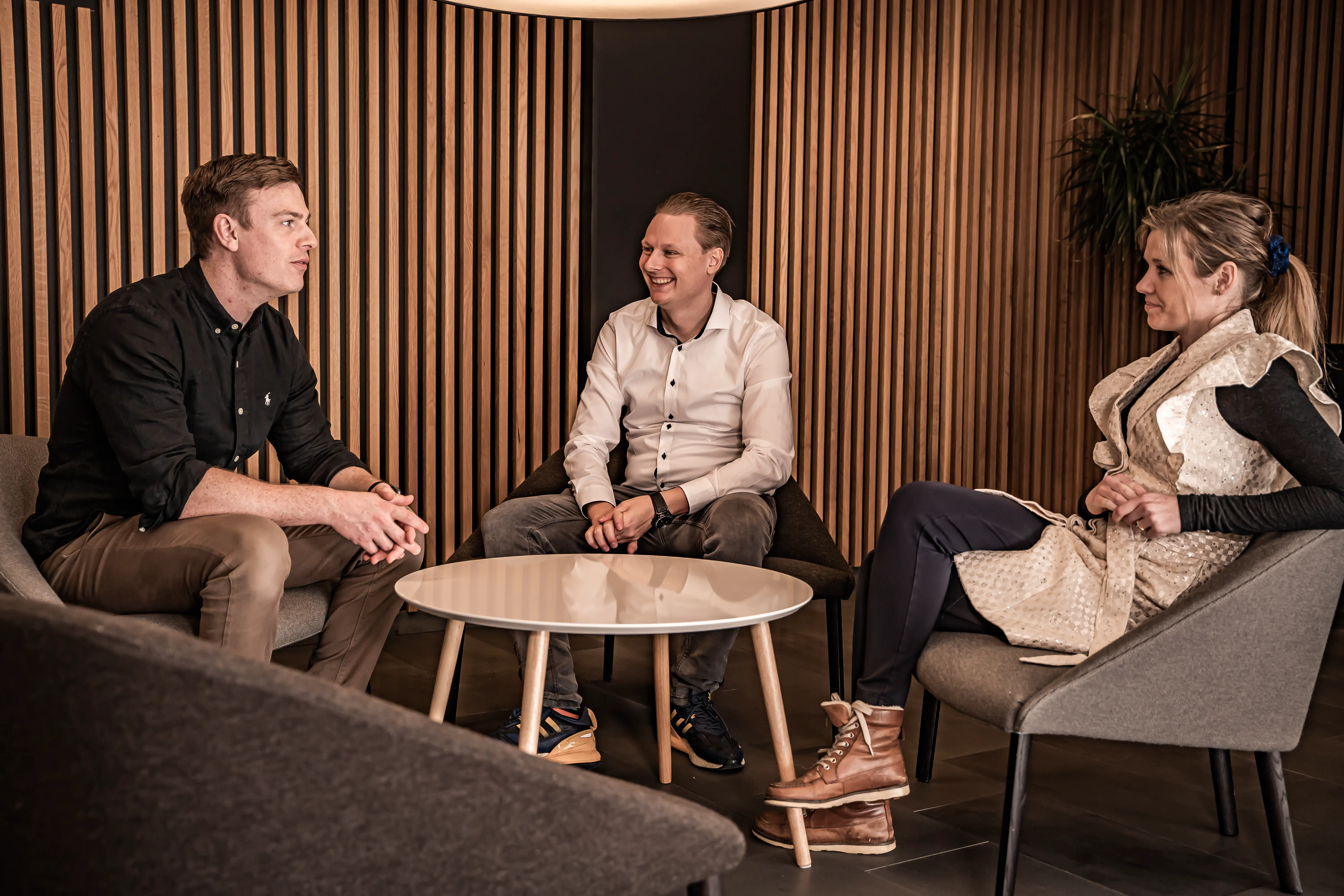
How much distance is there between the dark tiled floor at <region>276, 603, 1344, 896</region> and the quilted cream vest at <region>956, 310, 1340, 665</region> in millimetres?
476

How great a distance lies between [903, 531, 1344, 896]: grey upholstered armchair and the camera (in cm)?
192

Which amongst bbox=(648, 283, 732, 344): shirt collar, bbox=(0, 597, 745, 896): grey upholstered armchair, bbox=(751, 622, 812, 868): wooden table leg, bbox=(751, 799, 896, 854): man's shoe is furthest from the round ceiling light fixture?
bbox=(0, 597, 745, 896): grey upholstered armchair

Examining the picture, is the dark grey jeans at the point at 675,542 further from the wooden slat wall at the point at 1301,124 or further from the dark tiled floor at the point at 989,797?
the wooden slat wall at the point at 1301,124

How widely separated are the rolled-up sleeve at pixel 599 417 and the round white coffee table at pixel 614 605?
20.5 inches

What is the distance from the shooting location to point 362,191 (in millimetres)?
4023

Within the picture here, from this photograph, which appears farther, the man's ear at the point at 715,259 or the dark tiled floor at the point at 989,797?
the man's ear at the point at 715,259

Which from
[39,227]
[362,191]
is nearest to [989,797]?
[362,191]

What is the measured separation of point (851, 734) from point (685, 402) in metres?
1.28

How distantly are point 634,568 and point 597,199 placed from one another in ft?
6.57

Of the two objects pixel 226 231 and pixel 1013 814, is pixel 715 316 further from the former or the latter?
pixel 1013 814

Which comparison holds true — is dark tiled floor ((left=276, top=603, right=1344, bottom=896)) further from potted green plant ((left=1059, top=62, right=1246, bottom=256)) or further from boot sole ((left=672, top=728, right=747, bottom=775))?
potted green plant ((left=1059, top=62, right=1246, bottom=256))

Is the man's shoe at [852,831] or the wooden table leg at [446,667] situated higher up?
the wooden table leg at [446,667]

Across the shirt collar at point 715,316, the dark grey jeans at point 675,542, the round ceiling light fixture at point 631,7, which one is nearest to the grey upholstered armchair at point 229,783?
the dark grey jeans at point 675,542

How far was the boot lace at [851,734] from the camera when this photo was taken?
7.25ft
